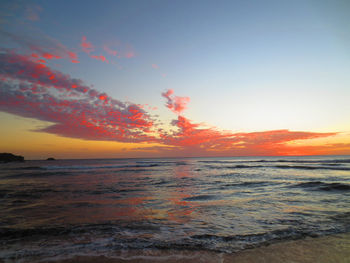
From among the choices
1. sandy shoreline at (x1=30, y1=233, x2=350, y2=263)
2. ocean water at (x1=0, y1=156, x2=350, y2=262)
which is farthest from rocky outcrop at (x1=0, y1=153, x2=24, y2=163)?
sandy shoreline at (x1=30, y1=233, x2=350, y2=263)

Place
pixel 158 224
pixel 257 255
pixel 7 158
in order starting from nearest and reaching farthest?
pixel 257 255, pixel 158 224, pixel 7 158

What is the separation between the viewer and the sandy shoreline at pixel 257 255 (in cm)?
387

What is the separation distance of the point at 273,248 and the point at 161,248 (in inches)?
104

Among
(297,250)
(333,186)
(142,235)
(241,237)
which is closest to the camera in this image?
(297,250)

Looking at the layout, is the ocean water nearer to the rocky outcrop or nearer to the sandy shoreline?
the sandy shoreline

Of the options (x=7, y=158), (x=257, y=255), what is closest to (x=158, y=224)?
(x=257, y=255)

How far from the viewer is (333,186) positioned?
13.1 metres

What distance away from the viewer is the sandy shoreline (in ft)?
12.7

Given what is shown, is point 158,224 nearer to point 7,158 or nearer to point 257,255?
point 257,255

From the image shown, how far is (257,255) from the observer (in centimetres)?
407

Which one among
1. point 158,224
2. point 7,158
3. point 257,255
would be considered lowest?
point 158,224

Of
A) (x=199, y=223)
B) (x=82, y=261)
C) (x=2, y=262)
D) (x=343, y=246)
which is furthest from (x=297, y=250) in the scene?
(x=2, y=262)

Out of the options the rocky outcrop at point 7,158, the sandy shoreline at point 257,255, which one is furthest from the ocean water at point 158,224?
the rocky outcrop at point 7,158

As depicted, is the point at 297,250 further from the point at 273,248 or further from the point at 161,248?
the point at 161,248
